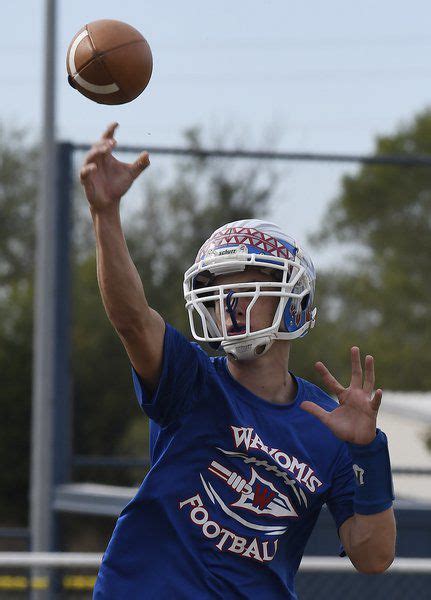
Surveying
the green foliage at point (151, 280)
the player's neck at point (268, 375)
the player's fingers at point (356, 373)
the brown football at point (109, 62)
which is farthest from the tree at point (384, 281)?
the player's fingers at point (356, 373)

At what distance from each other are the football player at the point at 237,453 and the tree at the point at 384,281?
4273 mm

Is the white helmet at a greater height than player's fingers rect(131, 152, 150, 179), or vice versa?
player's fingers rect(131, 152, 150, 179)

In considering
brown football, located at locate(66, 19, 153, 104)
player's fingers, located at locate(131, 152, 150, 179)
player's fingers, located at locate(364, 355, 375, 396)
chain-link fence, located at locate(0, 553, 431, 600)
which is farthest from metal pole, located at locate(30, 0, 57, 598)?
player's fingers, located at locate(131, 152, 150, 179)

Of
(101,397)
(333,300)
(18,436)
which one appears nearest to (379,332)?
(333,300)

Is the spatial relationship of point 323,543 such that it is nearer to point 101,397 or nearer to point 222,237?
point 101,397

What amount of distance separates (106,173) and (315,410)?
0.80m

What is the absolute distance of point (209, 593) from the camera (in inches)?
105

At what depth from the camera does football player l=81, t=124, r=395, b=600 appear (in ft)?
8.79

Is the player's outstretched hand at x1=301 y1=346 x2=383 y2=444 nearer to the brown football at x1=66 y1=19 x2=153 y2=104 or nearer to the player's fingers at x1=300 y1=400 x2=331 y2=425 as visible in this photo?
the player's fingers at x1=300 y1=400 x2=331 y2=425

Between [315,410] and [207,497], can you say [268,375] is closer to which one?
[315,410]

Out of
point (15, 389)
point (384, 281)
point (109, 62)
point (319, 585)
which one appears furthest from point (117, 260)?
point (15, 389)

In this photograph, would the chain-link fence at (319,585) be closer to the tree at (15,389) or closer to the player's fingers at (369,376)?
the player's fingers at (369,376)

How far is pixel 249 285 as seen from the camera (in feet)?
9.16

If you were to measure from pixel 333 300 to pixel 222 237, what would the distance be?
5018mm
